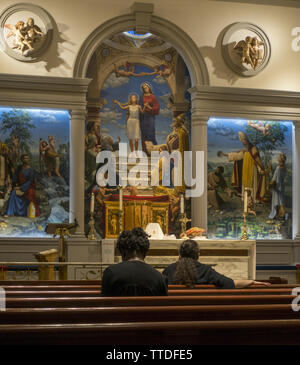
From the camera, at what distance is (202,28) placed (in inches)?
520

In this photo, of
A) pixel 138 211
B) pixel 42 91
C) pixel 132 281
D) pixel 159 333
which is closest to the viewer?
pixel 159 333

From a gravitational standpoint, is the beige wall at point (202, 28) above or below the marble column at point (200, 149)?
above

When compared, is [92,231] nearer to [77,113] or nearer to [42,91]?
[77,113]

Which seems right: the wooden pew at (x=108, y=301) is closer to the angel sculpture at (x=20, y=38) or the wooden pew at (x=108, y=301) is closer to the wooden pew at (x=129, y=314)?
the wooden pew at (x=129, y=314)

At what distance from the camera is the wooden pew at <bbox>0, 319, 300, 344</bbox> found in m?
2.53

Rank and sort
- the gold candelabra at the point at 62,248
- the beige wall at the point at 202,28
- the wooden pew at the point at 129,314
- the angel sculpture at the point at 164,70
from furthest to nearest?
the angel sculpture at the point at 164,70, the beige wall at the point at 202,28, the gold candelabra at the point at 62,248, the wooden pew at the point at 129,314

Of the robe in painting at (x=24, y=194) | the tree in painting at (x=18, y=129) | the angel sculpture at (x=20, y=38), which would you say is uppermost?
the angel sculpture at (x=20, y=38)

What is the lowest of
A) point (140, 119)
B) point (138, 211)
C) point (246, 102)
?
point (138, 211)

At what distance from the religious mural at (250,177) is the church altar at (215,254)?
7.93ft

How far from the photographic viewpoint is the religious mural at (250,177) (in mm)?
13500

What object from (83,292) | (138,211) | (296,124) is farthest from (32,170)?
(83,292)

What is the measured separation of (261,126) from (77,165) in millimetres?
4651

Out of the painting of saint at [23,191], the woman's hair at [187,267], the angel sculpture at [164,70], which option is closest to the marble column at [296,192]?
the angel sculpture at [164,70]

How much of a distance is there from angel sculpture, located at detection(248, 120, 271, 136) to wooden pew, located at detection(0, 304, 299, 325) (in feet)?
36.2
